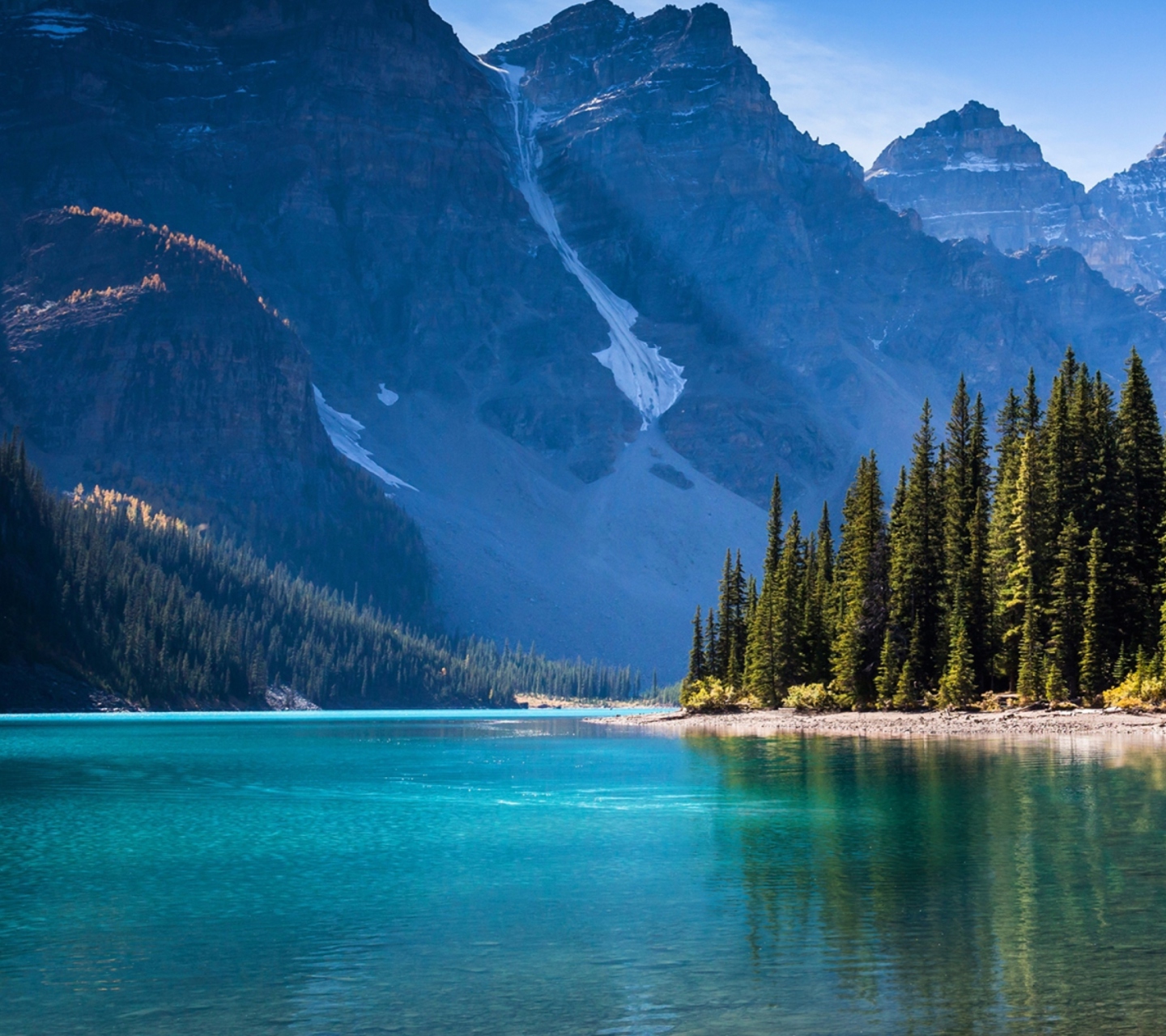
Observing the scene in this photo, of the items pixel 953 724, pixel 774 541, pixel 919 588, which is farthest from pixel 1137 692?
pixel 774 541

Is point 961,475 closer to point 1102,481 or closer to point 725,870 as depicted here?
point 1102,481

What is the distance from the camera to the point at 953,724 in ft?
287

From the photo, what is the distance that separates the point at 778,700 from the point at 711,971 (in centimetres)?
10487

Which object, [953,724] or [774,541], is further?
[774,541]

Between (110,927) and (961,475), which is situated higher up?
(961,475)

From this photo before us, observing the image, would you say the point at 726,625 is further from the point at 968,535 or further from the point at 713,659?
the point at 968,535

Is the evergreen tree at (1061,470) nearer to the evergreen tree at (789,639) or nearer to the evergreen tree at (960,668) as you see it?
the evergreen tree at (960,668)

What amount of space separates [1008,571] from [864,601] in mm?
17059

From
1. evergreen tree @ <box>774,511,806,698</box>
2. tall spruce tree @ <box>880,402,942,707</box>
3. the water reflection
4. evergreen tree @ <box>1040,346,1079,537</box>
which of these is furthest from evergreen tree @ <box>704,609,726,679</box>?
the water reflection

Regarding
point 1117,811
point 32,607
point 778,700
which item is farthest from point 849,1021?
point 32,607

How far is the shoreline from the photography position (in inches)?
3007

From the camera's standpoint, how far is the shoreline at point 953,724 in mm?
76375

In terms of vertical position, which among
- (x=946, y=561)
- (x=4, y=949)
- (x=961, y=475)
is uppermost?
(x=961, y=475)

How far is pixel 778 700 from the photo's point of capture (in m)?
129
